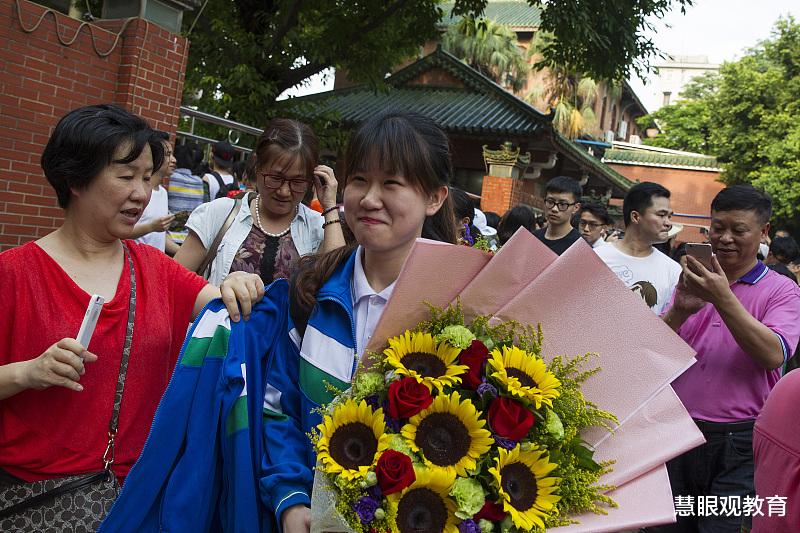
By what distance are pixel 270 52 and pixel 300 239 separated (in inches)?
357

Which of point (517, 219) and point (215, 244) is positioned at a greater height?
point (517, 219)

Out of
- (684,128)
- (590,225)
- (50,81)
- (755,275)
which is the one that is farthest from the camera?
(684,128)

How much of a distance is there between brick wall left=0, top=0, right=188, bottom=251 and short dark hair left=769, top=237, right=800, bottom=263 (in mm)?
7729

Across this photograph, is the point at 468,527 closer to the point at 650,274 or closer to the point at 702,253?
the point at 702,253

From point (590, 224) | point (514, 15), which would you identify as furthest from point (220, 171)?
point (514, 15)

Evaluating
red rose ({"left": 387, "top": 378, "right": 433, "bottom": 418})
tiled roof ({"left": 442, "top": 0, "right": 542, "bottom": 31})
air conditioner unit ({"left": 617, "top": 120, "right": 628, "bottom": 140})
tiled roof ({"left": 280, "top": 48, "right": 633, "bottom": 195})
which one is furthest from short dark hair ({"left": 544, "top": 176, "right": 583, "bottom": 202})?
air conditioner unit ({"left": 617, "top": 120, "right": 628, "bottom": 140})

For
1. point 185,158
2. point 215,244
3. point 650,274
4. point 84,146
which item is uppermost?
point 185,158

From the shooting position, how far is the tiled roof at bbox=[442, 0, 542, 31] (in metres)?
37.0

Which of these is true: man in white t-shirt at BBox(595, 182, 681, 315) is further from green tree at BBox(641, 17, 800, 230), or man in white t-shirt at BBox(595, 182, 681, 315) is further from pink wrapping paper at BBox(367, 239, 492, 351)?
green tree at BBox(641, 17, 800, 230)

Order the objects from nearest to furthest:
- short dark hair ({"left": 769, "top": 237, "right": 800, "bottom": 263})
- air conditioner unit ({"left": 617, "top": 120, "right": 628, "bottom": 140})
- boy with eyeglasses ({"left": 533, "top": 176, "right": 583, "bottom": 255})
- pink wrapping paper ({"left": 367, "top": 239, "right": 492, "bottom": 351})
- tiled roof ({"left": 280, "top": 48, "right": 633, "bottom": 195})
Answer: pink wrapping paper ({"left": 367, "top": 239, "right": 492, "bottom": 351}) < boy with eyeglasses ({"left": 533, "top": 176, "right": 583, "bottom": 255}) < short dark hair ({"left": 769, "top": 237, "right": 800, "bottom": 263}) < tiled roof ({"left": 280, "top": 48, "right": 633, "bottom": 195}) < air conditioner unit ({"left": 617, "top": 120, "right": 628, "bottom": 140})

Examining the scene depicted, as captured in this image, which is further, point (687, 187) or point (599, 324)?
point (687, 187)

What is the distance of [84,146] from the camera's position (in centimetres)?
202

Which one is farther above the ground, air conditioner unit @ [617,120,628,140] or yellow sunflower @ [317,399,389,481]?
air conditioner unit @ [617,120,628,140]

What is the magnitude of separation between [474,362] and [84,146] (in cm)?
126
